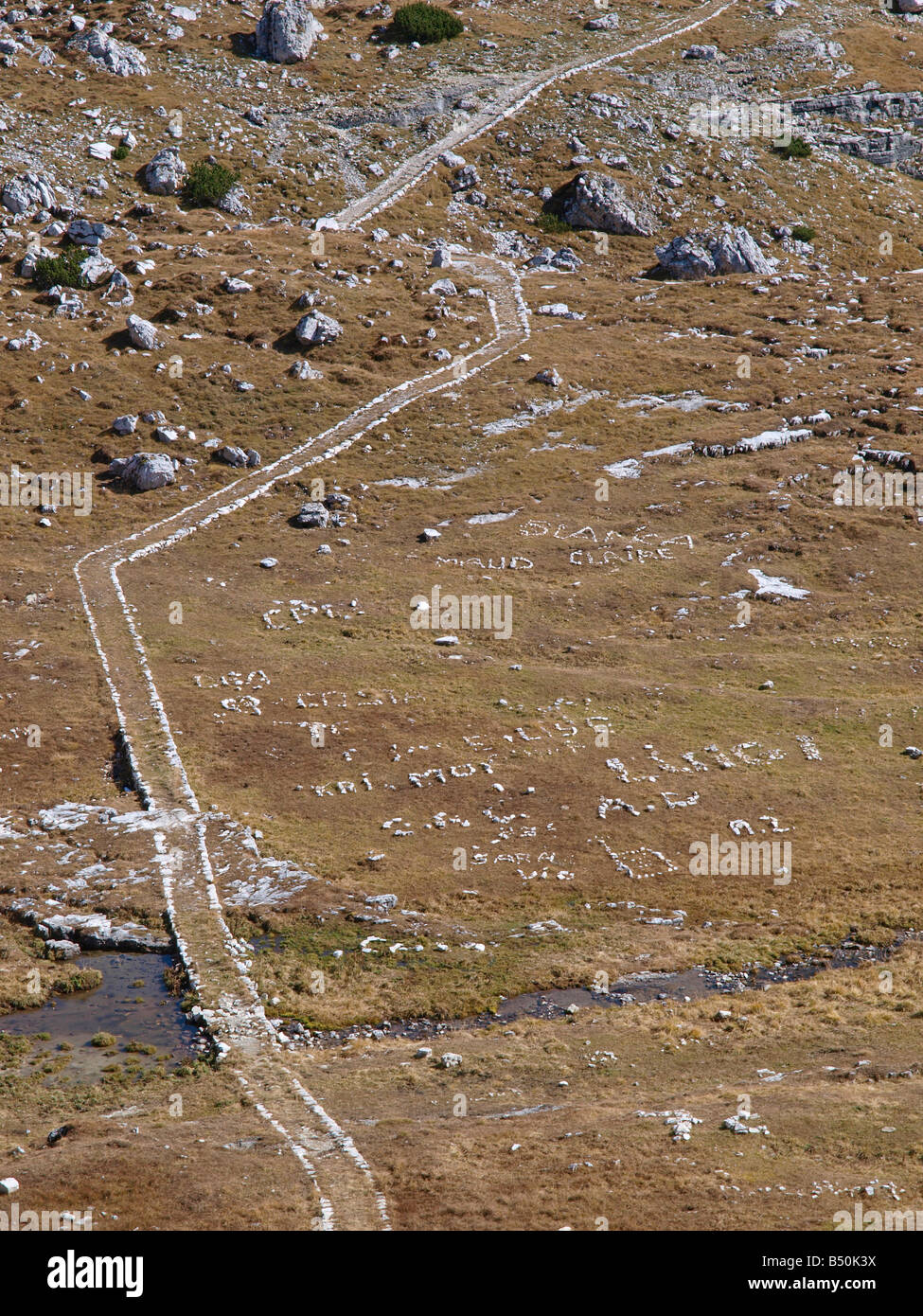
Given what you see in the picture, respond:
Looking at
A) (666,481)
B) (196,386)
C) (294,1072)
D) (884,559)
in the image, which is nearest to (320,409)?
(196,386)

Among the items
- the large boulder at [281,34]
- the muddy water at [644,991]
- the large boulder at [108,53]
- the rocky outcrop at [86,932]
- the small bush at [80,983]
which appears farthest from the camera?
the large boulder at [281,34]

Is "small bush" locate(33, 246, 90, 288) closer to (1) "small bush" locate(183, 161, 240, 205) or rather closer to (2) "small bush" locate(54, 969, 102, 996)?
(1) "small bush" locate(183, 161, 240, 205)

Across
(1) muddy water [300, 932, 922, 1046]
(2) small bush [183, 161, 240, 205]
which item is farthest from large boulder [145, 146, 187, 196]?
(1) muddy water [300, 932, 922, 1046]

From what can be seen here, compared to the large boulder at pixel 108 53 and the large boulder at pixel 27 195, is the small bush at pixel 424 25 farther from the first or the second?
the large boulder at pixel 27 195

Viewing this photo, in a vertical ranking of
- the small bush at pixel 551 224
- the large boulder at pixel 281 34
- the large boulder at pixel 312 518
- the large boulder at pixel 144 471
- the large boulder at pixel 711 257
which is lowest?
the large boulder at pixel 312 518

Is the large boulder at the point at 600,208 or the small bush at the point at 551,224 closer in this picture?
the small bush at the point at 551,224

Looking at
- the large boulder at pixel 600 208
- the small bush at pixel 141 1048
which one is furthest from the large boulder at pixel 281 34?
the small bush at pixel 141 1048
